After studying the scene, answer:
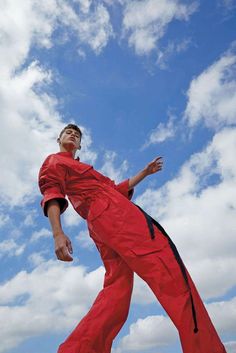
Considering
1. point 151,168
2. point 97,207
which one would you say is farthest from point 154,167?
point 97,207

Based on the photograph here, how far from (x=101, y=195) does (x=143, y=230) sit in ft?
1.85

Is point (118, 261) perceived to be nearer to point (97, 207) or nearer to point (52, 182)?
point (97, 207)

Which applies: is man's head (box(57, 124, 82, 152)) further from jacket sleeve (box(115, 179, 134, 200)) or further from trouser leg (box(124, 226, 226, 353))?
trouser leg (box(124, 226, 226, 353))

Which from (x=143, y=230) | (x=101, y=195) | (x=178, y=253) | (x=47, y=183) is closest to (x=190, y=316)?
(x=178, y=253)

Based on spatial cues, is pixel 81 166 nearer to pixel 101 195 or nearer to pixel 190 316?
pixel 101 195

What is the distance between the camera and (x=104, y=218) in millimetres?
3697

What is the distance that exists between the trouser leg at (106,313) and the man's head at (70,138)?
1.15 meters

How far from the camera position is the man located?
10.6 ft

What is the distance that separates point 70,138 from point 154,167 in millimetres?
996

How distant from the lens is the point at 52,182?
12.5 ft

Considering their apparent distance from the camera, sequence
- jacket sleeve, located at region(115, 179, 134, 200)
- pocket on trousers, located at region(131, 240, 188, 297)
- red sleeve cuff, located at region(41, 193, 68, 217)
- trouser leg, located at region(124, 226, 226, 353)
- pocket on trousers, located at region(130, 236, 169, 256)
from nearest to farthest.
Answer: trouser leg, located at region(124, 226, 226, 353), pocket on trousers, located at region(131, 240, 188, 297), pocket on trousers, located at region(130, 236, 169, 256), red sleeve cuff, located at region(41, 193, 68, 217), jacket sleeve, located at region(115, 179, 134, 200)

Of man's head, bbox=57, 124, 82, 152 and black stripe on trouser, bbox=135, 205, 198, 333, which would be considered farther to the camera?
man's head, bbox=57, 124, 82, 152

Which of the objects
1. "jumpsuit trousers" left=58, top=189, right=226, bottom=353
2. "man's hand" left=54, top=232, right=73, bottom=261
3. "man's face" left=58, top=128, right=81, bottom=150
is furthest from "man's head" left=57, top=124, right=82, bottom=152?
"man's hand" left=54, top=232, right=73, bottom=261

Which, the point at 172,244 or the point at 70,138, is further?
the point at 70,138
